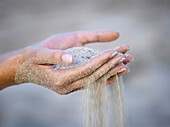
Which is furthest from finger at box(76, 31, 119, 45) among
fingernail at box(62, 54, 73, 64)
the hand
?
fingernail at box(62, 54, 73, 64)

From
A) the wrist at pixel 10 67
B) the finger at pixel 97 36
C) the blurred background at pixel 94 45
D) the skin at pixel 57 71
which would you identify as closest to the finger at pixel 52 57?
the skin at pixel 57 71

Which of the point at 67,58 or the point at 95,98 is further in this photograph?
the point at 95,98

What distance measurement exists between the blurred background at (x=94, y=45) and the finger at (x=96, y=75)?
4.65 feet

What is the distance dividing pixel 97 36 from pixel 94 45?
1.76 metres

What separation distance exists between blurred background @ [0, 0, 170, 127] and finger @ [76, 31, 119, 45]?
1.13 metres

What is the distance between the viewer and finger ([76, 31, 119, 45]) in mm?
1370

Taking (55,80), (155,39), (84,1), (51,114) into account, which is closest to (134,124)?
(51,114)

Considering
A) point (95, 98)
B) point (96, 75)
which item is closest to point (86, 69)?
point (96, 75)

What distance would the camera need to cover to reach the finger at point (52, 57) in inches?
33.9

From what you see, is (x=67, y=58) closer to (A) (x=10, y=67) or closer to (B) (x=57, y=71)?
(B) (x=57, y=71)

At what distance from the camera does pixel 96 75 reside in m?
0.94

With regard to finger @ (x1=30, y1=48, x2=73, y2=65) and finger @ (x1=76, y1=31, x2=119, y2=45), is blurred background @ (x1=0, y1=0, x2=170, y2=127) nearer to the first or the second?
finger @ (x1=76, y1=31, x2=119, y2=45)

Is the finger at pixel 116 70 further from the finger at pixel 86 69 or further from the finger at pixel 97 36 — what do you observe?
the finger at pixel 97 36

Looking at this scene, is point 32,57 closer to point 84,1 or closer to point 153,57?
point 153,57
